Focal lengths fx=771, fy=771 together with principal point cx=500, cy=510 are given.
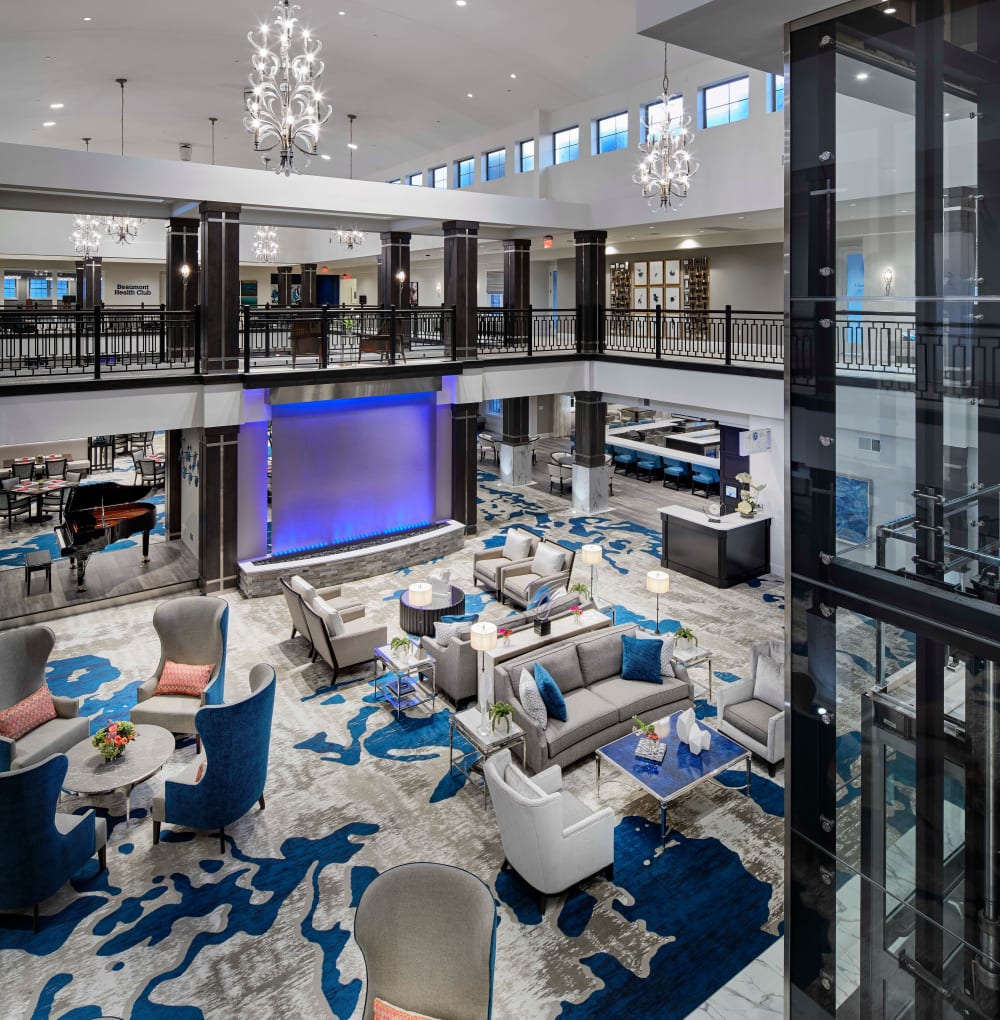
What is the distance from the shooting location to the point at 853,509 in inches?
136

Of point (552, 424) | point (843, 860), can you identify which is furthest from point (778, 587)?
point (552, 424)

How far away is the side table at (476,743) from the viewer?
728 centimetres

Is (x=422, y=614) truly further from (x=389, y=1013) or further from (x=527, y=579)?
(x=389, y=1013)

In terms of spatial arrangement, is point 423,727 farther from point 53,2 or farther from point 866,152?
point 53,2

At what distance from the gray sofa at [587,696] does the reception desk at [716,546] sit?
4.24m

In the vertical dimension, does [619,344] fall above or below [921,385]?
above

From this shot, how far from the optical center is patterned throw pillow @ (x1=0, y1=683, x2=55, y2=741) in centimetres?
699

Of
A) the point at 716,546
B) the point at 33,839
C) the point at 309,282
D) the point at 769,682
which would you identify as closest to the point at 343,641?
the point at 33,839

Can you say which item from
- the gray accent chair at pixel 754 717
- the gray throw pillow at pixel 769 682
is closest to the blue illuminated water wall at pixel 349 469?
the gray accent chair at pixel 754 717

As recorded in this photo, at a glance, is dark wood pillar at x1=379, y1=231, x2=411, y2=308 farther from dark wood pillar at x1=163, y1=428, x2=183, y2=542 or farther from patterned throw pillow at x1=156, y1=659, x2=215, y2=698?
patterned throw pillow at x1=156, y1=659, x2=215, y2=698

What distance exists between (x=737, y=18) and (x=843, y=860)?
152 inches

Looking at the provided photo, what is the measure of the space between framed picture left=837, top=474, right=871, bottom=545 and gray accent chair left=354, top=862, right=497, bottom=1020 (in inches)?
104

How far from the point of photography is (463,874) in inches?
170

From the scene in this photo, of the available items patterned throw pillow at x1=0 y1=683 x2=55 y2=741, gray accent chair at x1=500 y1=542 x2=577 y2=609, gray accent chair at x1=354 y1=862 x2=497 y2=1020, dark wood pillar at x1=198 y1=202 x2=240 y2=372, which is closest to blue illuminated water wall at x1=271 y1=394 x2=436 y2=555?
dark wood pillar at x1=198 y1=202 x2=240 y2=372
